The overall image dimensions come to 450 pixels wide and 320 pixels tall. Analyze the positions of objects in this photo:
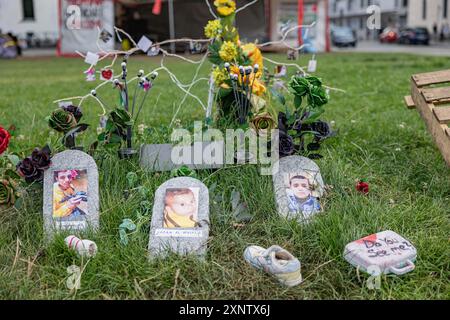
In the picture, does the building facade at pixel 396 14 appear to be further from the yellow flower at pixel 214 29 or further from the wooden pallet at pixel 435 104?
the yellow flower at pixel 214 29

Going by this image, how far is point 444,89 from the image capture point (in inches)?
119

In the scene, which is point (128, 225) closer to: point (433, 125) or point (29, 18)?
point (433, 125)

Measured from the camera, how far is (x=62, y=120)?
247 cm

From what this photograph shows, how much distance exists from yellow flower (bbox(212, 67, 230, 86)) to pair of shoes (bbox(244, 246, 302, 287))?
1.21 metres

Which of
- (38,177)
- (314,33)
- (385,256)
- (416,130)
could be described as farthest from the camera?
(314,33)

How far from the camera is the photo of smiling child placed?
7.41 ft

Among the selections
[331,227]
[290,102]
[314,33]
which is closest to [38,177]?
[331,227]

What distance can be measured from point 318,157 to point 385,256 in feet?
A: 2.48

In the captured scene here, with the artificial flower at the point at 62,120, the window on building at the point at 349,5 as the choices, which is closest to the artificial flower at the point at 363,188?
the artificial flower at the point at 62,120

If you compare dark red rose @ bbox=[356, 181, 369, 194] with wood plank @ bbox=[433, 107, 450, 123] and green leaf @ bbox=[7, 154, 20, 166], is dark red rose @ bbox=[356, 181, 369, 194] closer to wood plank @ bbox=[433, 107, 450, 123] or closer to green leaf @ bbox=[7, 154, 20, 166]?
wood plank @ bbox=[433, 107, 450, 123]

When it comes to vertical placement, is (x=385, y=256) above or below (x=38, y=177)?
below

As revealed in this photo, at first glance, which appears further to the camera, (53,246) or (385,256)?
(53,246)
